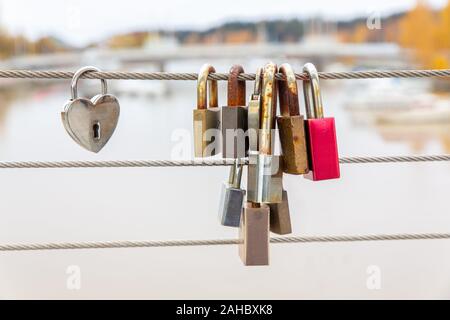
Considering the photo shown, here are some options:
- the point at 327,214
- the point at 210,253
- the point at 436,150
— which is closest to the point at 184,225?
the point at 210,253

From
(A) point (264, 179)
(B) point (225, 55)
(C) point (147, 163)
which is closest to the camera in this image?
(A) point (264, 179)

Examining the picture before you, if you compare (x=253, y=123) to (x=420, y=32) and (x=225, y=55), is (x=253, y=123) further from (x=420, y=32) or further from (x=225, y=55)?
(x=420, y=32)

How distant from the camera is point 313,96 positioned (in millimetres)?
776

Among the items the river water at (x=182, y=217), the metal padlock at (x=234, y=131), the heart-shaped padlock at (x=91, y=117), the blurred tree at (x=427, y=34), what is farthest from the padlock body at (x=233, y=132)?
the blurred tree at (x=427, y=34)

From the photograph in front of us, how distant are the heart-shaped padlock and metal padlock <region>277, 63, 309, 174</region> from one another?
0.25m

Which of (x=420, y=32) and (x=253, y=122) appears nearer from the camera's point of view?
(x=253, y=122)

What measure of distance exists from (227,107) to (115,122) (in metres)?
0.18

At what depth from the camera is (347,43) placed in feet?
38.1

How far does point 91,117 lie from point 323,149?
1.07 ft

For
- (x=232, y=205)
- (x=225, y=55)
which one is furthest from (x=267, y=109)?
(x=225, y=55)

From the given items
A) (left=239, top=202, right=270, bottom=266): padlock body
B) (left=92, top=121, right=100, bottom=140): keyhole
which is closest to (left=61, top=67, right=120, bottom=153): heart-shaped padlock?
(left=92, top=121, right=100, bottom=140): keyhole

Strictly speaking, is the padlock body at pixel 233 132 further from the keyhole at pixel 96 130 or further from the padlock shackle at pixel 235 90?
the keyhole at pixel 96 130

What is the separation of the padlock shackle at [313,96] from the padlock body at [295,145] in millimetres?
29
